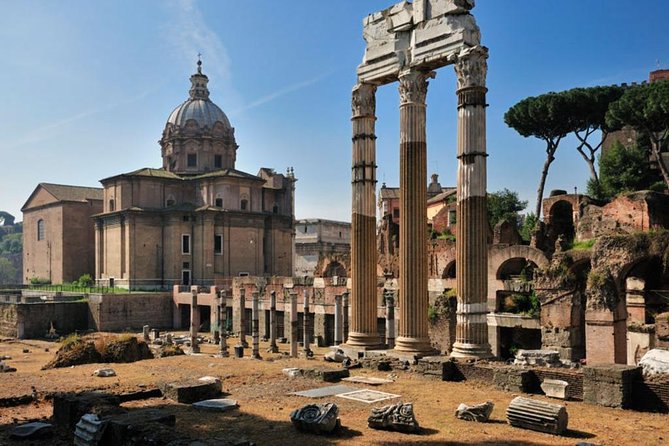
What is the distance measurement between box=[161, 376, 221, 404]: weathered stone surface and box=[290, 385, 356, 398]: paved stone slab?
139cm

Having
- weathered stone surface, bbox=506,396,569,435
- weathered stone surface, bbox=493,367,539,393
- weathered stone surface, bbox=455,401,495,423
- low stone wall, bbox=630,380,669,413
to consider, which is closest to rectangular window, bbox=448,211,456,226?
weathered stone surface, bbox=493,367,539,393

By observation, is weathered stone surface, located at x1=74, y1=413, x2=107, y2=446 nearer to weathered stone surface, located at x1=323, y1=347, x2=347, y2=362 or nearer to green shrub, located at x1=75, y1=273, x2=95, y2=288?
weathered stone surface, located at x1=323, y1=347, x2=347, y2=362

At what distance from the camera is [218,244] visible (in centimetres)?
4375

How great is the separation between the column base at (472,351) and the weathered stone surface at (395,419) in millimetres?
4251

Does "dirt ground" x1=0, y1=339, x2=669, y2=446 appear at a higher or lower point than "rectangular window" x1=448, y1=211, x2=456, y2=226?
lower

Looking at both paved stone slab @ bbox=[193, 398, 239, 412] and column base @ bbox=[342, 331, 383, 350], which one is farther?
column base @ bbox=[342, 331, 383, 350]

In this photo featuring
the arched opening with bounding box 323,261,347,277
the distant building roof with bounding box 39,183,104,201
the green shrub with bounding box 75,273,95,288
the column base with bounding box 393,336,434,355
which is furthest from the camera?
the distant building roof with bounding box 39,183,104,201

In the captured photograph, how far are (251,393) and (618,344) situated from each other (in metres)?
12.3

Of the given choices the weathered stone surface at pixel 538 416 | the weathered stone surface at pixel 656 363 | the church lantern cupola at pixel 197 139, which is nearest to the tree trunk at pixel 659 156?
the weathered stone surface at pixel 656 363

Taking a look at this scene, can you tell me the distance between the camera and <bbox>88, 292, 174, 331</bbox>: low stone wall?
37031mm

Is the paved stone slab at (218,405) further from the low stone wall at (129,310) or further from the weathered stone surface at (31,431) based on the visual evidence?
the low stone wall at (129,310)

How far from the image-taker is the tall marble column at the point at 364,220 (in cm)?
1555

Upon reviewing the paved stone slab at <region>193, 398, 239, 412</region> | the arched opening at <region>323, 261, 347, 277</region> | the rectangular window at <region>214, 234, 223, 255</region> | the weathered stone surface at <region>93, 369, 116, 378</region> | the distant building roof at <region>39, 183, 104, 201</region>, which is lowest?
the weathered stone surface at <region>93, 369, 116, 378</region>

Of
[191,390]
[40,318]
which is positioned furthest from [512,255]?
[40,318]
